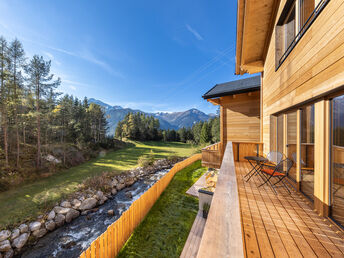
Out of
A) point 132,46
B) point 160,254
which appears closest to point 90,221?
point 160,254

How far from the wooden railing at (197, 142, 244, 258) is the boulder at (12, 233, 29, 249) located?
7578mm

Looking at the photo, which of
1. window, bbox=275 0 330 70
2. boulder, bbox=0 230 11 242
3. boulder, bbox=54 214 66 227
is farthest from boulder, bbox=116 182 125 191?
window, bbox=275 0 330 70

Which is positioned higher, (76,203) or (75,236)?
(76,203)

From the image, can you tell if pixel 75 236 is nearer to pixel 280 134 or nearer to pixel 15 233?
pixel 15 233

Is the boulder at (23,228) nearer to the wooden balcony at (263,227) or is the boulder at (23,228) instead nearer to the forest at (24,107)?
the forest at (24,107)

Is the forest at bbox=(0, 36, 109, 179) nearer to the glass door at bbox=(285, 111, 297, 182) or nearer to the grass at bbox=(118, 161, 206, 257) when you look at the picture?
the grass at bbox=(118, 161, 206, 257)

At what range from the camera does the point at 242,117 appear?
7.19m

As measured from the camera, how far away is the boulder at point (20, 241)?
458 centimetres

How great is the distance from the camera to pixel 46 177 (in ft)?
34.2

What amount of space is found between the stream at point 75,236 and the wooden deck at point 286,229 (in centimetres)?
566

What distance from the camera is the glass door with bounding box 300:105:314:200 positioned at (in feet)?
7.75

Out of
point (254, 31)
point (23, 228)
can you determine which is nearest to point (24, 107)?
point (23, 228)

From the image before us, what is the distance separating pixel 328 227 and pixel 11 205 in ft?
36.8

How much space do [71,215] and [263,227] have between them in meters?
7.75
